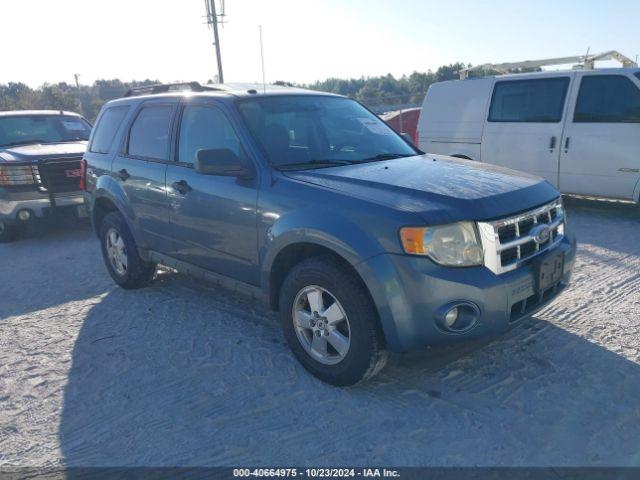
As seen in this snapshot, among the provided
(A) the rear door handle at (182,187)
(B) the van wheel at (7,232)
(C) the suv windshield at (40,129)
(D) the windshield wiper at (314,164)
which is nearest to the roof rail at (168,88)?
(A) the rear door handle at (182,187)

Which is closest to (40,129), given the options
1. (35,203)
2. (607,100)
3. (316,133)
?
(35,203)

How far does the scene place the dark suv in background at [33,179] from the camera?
746 centimetres

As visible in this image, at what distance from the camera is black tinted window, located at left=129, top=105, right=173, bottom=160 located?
14.8ft

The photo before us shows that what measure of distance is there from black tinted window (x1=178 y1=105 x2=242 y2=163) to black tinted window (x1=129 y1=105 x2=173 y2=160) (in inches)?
9.7

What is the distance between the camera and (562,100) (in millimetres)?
7422

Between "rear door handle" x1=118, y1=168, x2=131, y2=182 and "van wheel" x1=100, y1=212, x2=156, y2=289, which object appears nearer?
"rear door handle" x1=118, y1=168, x2=131, y2=182

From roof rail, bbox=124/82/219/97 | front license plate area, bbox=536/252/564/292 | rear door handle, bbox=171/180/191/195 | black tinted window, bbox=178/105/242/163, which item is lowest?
front license plate area, bbox=536/252/564/292

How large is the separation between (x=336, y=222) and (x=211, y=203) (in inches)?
49.2

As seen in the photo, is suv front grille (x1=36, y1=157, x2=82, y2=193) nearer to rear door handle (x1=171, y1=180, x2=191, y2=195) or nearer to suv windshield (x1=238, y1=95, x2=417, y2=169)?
rear door handle (x1=171, y1=180, x2=191, y2=195)

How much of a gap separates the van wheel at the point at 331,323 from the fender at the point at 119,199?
2.08 m

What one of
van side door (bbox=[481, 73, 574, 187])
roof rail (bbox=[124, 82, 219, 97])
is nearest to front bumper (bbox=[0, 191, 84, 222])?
roof rail (bbox=[124, 82, 219, 97])

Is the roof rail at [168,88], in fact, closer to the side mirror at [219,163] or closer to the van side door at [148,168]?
the van side door at [148,168]

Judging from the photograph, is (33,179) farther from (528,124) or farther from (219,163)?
(528,124)

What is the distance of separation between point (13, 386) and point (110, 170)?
2264 millimetres
